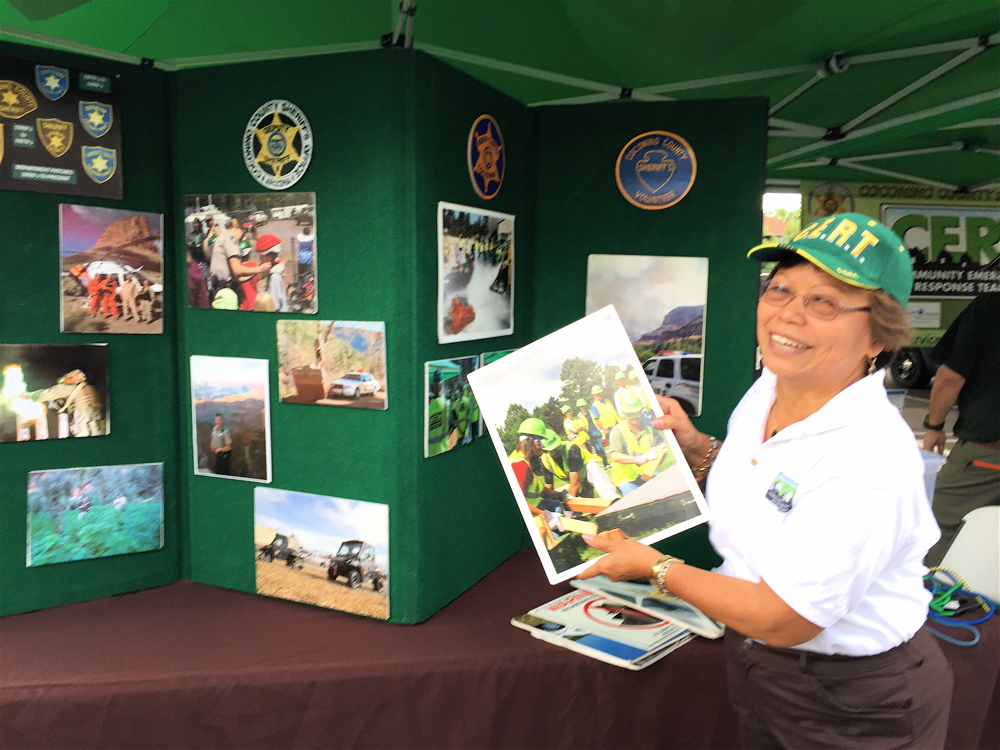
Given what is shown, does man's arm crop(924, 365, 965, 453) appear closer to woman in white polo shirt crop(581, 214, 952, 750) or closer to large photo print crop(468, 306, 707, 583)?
woman in white polo shirt crop(581, 214, 952, 750)

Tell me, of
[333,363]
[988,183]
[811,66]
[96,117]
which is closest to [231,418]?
[333,363]

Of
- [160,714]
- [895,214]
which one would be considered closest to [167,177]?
[160,714]

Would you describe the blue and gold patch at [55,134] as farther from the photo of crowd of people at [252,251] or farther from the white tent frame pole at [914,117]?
the white tent frame pole at [914,117]

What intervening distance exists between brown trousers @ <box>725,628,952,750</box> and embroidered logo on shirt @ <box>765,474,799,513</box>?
30cm

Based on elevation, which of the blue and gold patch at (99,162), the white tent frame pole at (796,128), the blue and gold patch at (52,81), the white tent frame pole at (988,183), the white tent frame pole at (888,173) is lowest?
the blue and gold patch at (99,162)

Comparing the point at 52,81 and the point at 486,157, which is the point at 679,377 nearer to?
the point at 486,157

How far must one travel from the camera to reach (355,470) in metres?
1.55

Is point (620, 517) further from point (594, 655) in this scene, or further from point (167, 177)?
point (167, 177)

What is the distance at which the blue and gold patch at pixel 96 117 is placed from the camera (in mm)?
1552

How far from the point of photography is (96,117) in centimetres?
156

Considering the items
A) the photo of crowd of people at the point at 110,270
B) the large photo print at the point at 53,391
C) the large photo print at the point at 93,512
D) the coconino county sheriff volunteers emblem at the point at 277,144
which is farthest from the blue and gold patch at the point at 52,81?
the large photo print at the point at 93,512

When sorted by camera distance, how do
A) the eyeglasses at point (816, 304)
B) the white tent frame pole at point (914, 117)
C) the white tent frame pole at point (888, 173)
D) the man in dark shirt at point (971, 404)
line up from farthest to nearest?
the white tent frame pole at point (888, 173), the man in dark shirt at point (971, 404), the white tent frame pole at point (914, 117), the eyeglasses at point (816, 304)

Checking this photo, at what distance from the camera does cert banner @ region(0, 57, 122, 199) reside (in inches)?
58.0

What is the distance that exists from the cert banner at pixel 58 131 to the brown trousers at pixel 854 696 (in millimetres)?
1811
